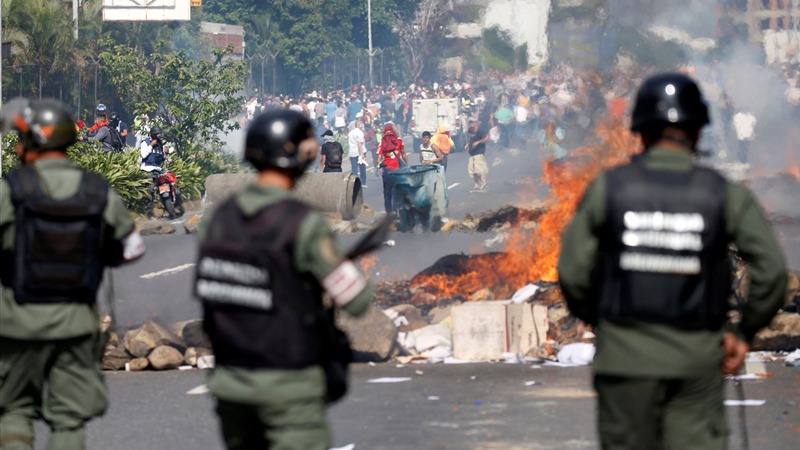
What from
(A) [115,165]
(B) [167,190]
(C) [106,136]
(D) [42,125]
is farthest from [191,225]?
(D) [42,125]

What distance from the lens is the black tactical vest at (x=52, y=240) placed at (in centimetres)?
589

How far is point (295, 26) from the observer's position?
2594 inches

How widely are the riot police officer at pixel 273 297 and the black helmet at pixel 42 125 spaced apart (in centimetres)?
164

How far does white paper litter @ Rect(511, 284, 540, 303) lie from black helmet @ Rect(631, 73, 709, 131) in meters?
7.96

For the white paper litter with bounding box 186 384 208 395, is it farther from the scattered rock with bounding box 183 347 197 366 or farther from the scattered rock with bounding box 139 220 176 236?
the scattered rock with bounding box 139 220 176 236

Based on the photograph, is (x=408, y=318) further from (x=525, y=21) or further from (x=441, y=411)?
(x=525, y=21)

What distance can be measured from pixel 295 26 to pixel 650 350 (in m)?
62.1

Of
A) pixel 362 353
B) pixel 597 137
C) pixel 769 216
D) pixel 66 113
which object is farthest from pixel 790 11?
pixel 66 113

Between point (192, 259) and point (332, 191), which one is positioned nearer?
point (192, 259)

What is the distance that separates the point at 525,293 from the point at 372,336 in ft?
7.58

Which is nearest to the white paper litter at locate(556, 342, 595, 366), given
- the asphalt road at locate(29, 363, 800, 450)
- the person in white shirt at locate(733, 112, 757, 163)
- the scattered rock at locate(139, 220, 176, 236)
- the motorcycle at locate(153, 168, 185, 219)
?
the asphalt road at locate(29, 363, 800, 450)

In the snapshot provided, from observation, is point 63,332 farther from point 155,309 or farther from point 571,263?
point 155,309

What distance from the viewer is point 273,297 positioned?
455 centimetres

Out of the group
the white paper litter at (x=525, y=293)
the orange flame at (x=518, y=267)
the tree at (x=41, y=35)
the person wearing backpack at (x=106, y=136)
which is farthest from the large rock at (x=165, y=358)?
the tree at (x=41, y=35)
